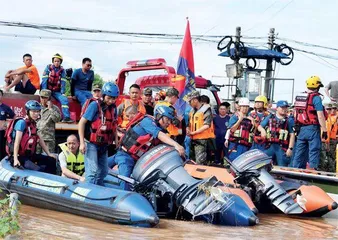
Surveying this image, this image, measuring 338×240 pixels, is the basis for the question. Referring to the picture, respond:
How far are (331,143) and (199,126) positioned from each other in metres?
3.96

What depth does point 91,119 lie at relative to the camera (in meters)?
8.70

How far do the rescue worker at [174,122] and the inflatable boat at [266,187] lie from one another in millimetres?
1478

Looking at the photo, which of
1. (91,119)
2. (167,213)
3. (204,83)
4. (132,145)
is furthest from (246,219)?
(204,83)

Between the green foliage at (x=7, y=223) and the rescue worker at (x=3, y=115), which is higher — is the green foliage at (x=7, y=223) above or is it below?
below

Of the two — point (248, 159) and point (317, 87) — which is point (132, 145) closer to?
point (248, 159)

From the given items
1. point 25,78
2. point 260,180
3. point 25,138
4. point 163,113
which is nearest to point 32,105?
point 25,138

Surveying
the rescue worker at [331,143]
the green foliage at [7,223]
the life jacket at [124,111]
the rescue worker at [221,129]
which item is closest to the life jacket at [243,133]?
the rescue worker at [221,129]

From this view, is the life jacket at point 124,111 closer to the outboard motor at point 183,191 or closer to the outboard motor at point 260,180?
the outboard motor at point 260,180

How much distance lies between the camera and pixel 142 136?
863 centimetres

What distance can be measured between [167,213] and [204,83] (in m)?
6.82

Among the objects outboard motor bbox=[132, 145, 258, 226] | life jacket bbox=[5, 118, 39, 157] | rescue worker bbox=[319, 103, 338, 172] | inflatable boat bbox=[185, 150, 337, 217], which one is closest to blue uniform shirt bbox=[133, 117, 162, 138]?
outboard motor bbox=[132, 145, 258, 226]

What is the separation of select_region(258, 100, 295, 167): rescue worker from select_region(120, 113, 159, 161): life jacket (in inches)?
129

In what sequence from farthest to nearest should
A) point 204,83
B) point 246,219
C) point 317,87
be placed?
1. point 204,83
2. point 317,87
3. point 246,219

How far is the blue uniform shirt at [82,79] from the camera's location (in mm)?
12750
